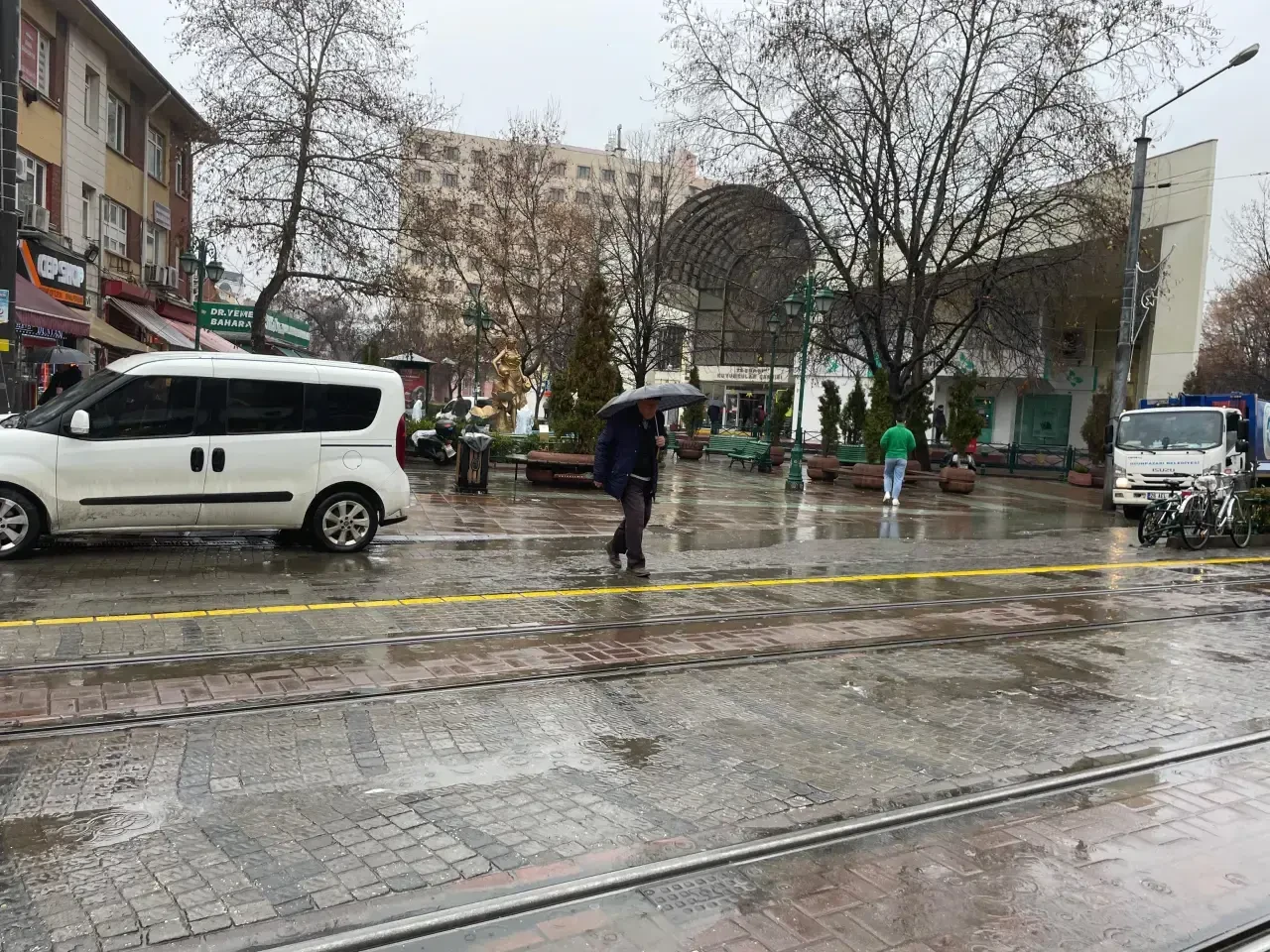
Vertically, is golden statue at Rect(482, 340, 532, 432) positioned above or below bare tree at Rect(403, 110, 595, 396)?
below

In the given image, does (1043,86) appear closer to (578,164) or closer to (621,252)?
(621,252)

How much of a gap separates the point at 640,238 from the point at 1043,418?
22613 millimetres

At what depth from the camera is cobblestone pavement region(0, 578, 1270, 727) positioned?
16.8ft

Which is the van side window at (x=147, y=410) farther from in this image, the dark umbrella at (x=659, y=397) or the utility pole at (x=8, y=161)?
the dark umbrella at (x=659, y=397)

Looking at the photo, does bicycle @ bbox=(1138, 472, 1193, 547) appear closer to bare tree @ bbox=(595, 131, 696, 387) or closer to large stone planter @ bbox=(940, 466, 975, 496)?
large stone planter @ bbox=(940, 466, 975, 496)

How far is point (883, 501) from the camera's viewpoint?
20719 mm

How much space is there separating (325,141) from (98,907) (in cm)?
2212

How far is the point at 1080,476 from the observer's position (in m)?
29.8

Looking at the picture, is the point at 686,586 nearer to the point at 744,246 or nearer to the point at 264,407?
the point at 264,407

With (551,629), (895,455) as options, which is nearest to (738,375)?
(895,455)

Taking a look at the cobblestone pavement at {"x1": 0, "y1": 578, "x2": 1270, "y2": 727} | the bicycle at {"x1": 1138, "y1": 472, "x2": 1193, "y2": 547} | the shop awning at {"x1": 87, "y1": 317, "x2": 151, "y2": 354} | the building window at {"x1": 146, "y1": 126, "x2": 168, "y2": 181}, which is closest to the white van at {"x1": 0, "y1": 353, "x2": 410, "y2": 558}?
the cobblestone pavement at {"x1": 0, "y1": 578, "x2": 1270, "y2": 727}

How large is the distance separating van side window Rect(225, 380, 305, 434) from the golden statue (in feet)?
54.8

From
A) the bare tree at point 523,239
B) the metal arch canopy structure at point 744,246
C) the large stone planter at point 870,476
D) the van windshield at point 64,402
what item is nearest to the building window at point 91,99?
the bare tree at point 523,239

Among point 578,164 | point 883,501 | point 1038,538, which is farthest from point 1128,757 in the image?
point 578,164
